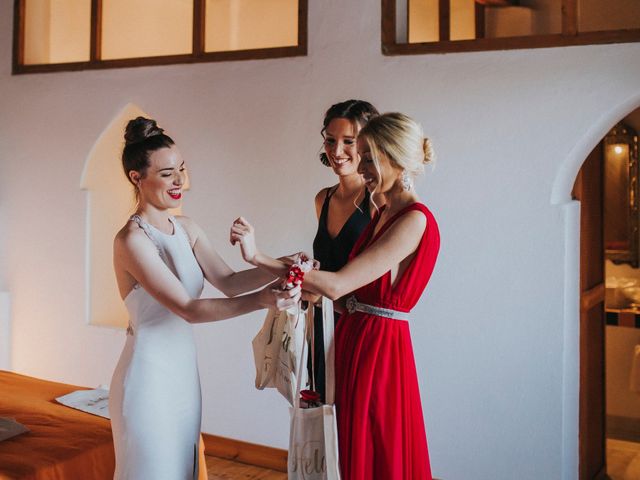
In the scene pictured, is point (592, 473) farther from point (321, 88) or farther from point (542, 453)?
point (321, 88)

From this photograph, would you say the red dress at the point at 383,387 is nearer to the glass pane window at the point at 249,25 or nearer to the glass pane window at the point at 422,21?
the glass pane window at the point at 422,21

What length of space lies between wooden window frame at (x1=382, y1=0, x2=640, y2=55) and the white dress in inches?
78.7

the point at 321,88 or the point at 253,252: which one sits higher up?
the point at 321,88

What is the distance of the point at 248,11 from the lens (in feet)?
24.2

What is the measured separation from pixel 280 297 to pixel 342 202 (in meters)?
0.99

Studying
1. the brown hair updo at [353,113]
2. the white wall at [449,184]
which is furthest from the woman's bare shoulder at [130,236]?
the white wall at [449,184]

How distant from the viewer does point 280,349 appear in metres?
2.70

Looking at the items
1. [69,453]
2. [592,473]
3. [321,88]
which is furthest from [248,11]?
[69,453]

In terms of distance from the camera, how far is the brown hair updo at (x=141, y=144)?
261cm

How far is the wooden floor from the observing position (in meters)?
4.47

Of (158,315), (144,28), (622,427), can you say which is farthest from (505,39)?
(144,28)

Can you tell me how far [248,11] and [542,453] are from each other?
5036 mm

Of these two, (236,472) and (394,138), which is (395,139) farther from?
(236,472)

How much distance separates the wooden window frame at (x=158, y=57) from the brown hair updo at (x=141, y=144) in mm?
2013
